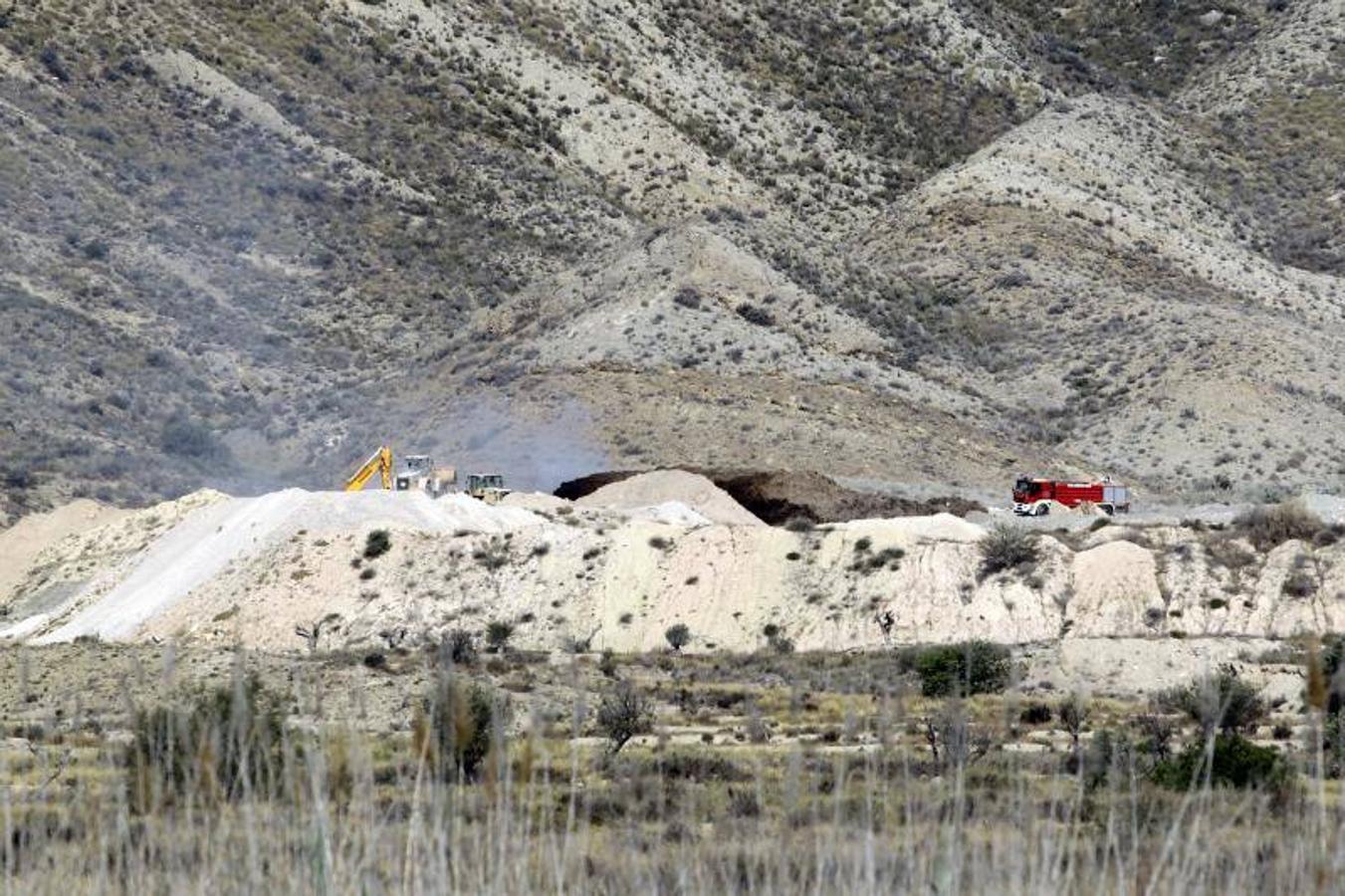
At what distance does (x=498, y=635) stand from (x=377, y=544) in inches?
177

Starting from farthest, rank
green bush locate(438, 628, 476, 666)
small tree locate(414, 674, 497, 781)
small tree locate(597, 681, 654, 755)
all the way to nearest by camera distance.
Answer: green bush locate(438, 628, 476, 666) < small tree locate(597, 681, 654, 755) < small tree locate(414, 674, 497, 781)

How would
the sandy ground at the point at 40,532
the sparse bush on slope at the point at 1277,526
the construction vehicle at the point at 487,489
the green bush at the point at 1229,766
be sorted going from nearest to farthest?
1. the green bush at the point at 1229,766
2. the sparse bush on slope at the point at 1277,526
3. the construction vehicle at the point at 487,489
4. the sandy ground at the point at 40,532

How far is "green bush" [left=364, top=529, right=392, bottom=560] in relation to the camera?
163 ft

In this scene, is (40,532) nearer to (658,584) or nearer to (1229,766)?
(658,584)

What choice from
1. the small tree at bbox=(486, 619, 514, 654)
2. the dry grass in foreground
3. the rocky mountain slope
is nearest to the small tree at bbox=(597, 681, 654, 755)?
the dry grass in foreground

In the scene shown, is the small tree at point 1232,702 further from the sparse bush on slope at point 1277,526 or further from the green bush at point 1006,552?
the sparse bush on slope at point 1277,526

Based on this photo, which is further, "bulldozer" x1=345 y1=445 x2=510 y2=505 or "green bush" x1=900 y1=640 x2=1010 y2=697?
"bulldozer" x1=345 y1=445 x2=510 y2=505

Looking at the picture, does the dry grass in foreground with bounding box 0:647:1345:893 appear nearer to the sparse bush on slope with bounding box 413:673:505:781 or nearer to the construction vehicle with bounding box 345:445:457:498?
the sparse bush on slope with bounding box 413:673:505:781

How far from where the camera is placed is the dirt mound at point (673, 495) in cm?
5956

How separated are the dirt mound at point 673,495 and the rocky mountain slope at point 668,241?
865cm

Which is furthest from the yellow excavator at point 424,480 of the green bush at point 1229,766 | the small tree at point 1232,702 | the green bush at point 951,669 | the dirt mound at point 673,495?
the green bush at point 1229,766

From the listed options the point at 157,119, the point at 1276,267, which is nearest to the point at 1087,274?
the point at 1276,267

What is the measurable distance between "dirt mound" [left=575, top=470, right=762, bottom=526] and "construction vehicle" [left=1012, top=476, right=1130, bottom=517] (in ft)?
22.7

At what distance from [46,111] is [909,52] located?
45435 mm
